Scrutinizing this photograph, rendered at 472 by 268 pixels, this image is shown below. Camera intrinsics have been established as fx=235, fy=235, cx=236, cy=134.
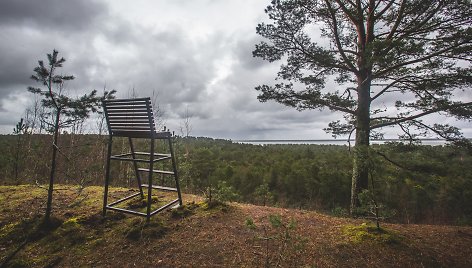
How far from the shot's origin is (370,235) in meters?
3.23

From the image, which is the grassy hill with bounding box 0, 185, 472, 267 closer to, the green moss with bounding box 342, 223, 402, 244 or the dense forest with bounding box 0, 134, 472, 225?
the green moss with bounding box 342, 223, 402, 244

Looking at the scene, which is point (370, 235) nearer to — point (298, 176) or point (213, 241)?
point (213, 241)

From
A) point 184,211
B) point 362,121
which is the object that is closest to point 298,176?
point 362,121

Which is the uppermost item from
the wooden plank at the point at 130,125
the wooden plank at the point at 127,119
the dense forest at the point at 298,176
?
the wooden plank at the point at 127,119

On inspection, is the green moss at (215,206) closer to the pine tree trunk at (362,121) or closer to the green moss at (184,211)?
the green moss at (184,211)

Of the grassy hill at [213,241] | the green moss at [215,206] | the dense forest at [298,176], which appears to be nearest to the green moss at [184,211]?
the grassy hill at [213,241]

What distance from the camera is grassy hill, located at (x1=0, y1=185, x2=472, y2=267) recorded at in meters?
2.70

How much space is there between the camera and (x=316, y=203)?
14.8m

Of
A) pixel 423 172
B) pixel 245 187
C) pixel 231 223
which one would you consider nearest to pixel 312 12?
pixel 423 172

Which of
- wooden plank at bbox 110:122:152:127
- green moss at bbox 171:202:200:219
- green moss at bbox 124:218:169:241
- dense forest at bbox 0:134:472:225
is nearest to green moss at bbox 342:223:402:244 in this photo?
green moss at bbox 171:202:200:219

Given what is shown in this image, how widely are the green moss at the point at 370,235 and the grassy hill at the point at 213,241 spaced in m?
0.01

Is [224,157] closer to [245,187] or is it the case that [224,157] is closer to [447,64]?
[245,187]

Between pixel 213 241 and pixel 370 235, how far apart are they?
2.15 metres

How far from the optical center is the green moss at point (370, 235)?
10.2 feet
